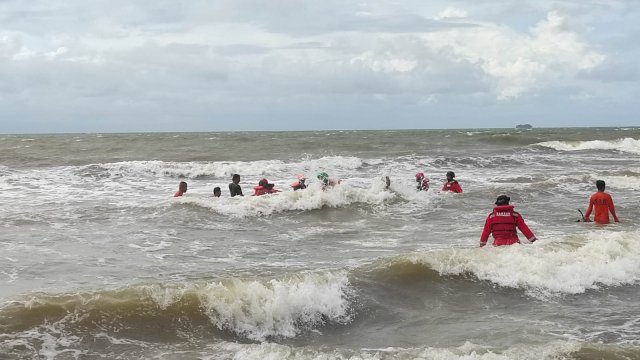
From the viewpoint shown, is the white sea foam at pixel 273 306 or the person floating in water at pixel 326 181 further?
the person floating in water at pixel 326 181

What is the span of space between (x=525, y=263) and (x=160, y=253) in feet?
20.5

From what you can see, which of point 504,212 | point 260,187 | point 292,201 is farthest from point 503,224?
point 260,187

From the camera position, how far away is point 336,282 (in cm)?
890

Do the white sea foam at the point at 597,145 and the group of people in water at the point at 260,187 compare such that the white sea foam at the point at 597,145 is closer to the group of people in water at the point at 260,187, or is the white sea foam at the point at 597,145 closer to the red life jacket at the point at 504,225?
the group of people in water at the point at 260,187

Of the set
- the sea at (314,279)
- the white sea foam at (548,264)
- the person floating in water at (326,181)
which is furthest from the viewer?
the person floating in water at (326,181)

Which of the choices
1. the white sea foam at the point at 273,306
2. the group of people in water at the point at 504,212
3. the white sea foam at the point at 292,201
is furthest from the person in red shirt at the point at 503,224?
the white sea foam at the point at 292,201

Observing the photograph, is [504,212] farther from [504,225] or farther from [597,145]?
[597,145]

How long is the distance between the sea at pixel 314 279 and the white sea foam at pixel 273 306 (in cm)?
2

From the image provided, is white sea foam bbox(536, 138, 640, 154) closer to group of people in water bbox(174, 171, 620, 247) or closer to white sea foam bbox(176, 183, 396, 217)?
group of people in water bbox(174, 171, 620, 247)

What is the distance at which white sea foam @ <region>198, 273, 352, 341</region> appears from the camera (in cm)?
761

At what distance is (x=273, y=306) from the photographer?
7859 mm

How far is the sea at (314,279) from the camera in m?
7.01

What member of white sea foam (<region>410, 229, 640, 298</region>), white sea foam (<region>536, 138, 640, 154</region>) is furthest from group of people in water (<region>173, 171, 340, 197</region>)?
white sea foam (<region>536, 138, 640, 154</region>)

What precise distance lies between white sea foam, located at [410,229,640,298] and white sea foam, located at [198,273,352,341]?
2.38 m
